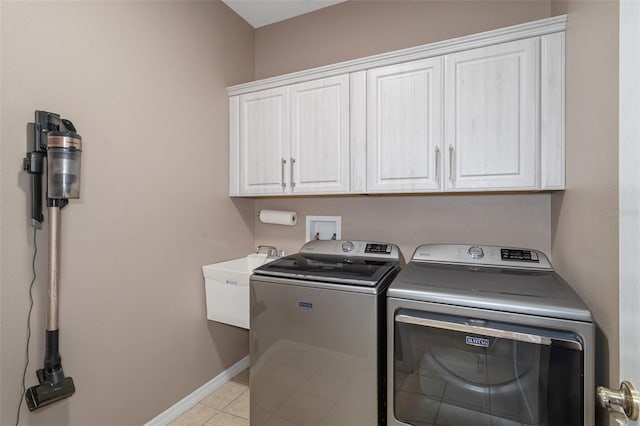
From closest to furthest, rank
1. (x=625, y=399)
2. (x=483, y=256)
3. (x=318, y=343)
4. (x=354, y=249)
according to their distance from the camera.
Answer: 1. (x=625, y=399)
2. (x=318, y=343)
3. (x=483, y=256)
4. (x=354, y=249)

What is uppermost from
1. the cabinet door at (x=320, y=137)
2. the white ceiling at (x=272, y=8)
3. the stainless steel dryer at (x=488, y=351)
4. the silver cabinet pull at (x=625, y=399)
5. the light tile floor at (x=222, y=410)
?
the white ceiling at (x=272, y=8)

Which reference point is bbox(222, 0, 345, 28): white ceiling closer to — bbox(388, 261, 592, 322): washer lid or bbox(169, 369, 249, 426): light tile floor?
bbox(388, 261, 592, 322): washer lid

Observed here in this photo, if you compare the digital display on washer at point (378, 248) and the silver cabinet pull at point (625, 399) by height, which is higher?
the digital display on washer at point (378, 248)

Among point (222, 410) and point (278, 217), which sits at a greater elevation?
point (278, 217)

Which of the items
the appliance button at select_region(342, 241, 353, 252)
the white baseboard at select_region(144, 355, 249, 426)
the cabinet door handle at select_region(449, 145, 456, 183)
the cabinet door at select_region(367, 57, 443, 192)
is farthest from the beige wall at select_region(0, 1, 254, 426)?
the cabinet door handle at select_region(449, 145, 456, 183)

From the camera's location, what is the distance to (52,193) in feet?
3.90

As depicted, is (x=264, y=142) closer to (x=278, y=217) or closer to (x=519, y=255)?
(x=278, y=217)

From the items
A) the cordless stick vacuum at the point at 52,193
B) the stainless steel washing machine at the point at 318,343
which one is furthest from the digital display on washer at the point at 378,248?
the cordless stick vacuum at the point at 52,193

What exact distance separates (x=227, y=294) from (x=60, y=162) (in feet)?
3.73

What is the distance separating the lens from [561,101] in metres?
1.38

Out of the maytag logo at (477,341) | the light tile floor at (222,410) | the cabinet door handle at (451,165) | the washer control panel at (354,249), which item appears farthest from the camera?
the washer control panel at (354,249)

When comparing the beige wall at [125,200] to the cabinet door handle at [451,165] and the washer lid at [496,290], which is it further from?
the cabinet door handle at [451,165]

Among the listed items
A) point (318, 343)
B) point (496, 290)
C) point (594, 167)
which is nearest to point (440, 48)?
point (594, 167)

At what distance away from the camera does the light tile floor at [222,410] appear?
1.82 meters
